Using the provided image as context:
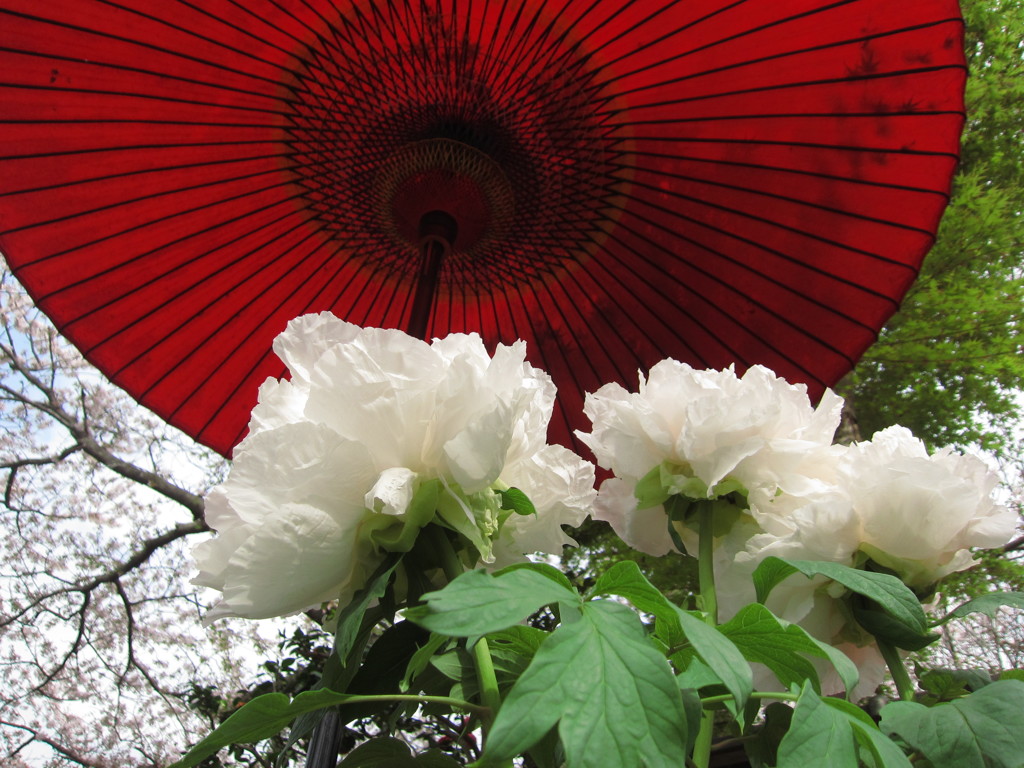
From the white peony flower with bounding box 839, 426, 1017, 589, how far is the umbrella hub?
929 millimetres

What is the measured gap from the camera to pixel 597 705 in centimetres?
24

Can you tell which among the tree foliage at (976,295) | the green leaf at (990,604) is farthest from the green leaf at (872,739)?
the tree foliage at (976,295)

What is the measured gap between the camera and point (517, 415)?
0.38 meters

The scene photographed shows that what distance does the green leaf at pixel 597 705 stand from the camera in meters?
0.22

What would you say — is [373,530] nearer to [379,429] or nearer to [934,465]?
[379,429]

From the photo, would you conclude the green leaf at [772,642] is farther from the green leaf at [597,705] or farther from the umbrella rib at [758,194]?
the umbrella rib at [758,194]

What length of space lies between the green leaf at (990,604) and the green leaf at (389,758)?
0.26 meters

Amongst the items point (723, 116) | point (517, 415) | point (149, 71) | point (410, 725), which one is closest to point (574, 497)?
point (517, 415)

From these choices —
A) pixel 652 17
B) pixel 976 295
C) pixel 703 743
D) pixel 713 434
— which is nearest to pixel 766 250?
pixel 652 17

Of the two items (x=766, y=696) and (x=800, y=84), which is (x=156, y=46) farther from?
(x=766, y=696)

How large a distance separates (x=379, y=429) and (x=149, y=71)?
102 centimetres

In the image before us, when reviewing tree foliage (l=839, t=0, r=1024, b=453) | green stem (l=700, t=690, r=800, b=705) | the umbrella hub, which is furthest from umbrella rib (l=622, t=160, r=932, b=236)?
tree foliage (l=839, t=0, r=1024, b=453)

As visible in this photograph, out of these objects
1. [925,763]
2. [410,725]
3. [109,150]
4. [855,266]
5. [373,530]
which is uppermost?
[109,150]

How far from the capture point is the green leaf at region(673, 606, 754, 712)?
245mm
